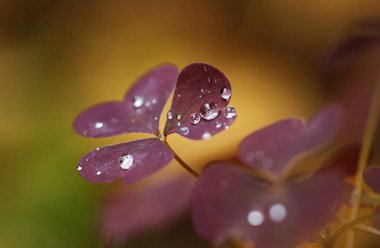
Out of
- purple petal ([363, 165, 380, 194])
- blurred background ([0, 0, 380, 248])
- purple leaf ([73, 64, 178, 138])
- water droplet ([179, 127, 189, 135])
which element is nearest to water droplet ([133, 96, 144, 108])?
purple leaf ([73, 64, 178, 138])

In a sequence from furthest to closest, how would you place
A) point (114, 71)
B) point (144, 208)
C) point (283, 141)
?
point (114, 71)
point (144, 208)
point (283, 141)

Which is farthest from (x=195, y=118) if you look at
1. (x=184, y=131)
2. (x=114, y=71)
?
(x=114, y=71)

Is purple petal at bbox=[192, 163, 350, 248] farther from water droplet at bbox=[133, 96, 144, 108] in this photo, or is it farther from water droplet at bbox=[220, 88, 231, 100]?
water droplet at bbox=[133, 96, 144, 108]

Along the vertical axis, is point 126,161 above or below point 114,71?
above

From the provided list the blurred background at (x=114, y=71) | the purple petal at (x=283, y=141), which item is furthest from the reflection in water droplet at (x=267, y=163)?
the blurred background at (x=114, y=71)

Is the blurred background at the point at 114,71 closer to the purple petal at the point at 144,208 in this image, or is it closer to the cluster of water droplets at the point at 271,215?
the purple petal at the point at 144,208

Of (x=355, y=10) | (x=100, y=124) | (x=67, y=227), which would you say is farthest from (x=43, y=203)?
(x=355, y=10)

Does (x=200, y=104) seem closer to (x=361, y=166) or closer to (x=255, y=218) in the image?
(x=255, y=218)
